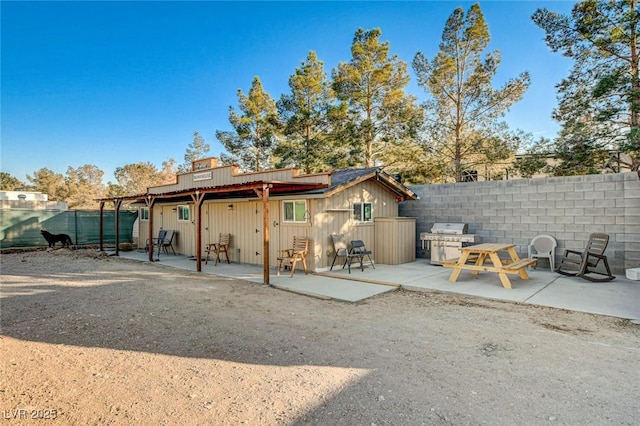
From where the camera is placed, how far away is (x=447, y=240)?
859 cm

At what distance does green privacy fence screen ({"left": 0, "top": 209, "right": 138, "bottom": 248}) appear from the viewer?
481 inches

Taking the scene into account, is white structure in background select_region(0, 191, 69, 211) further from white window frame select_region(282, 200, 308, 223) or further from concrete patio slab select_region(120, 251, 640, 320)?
concrete patio slab select_region(120, 251, 640, 320)

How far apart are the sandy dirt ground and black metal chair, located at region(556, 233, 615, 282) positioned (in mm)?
2475

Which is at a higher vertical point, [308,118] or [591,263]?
[308,118]

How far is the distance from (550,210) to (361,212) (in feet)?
14.2

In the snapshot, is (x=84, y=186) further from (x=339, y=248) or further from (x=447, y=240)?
(x=447, y=240)

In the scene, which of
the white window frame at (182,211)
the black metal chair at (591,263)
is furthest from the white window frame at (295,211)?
the black metal chair at (591,263)

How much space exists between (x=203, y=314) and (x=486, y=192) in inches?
292

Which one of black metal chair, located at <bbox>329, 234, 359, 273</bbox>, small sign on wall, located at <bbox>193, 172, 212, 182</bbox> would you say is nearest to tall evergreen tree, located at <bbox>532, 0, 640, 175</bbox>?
black metal chair, located at <bbox>329, 234, 359, 273</bbox>

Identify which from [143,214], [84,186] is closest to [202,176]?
[143,214]

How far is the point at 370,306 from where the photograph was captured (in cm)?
515

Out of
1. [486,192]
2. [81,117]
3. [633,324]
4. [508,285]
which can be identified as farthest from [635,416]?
[81,117]

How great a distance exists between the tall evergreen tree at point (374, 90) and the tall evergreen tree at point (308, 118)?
5.48 ft

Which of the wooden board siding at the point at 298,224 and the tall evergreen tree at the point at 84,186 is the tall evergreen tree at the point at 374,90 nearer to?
the wooden board siding at the point at 298,224
